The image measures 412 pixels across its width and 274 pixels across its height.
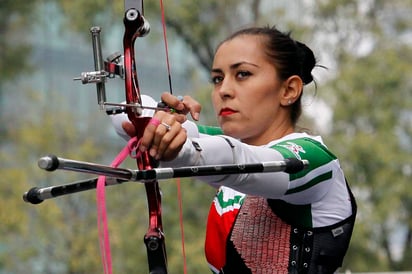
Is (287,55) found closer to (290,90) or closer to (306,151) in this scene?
(290,90)

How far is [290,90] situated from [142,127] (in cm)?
54

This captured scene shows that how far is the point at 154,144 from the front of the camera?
1.57m

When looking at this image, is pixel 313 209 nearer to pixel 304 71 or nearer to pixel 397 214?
pixel 304 71

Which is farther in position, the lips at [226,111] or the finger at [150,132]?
the lips at [226,111]

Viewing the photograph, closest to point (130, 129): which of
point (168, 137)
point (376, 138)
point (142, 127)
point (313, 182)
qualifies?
point (142, 127)

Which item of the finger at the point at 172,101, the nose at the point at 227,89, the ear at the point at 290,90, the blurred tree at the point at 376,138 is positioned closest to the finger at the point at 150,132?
the finger at the point at 172,101

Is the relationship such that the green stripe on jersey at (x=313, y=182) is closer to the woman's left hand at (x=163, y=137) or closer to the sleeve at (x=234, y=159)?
the sleeve at (x=234, y=159)

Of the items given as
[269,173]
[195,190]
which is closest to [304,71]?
[269,173]

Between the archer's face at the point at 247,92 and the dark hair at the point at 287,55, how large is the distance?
0.8 inches

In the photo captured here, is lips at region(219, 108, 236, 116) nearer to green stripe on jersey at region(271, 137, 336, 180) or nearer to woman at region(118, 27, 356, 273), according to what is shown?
woman at region(118, 27, 356, 273)

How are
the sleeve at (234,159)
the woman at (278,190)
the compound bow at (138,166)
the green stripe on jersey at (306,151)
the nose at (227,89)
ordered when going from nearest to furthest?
the compound bow at (138,166), the sleeve at (234,159), the green stripe on jersey at (306,151), the woman at (278,190), the nose at (227,89)

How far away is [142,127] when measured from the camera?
1661mm

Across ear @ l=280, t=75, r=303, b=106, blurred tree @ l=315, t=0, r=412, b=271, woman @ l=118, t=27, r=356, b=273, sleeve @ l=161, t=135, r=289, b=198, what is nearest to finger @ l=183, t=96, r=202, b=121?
woman @ l=118, t=27, r=356, b=273

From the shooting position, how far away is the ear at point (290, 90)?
209 centimetres
